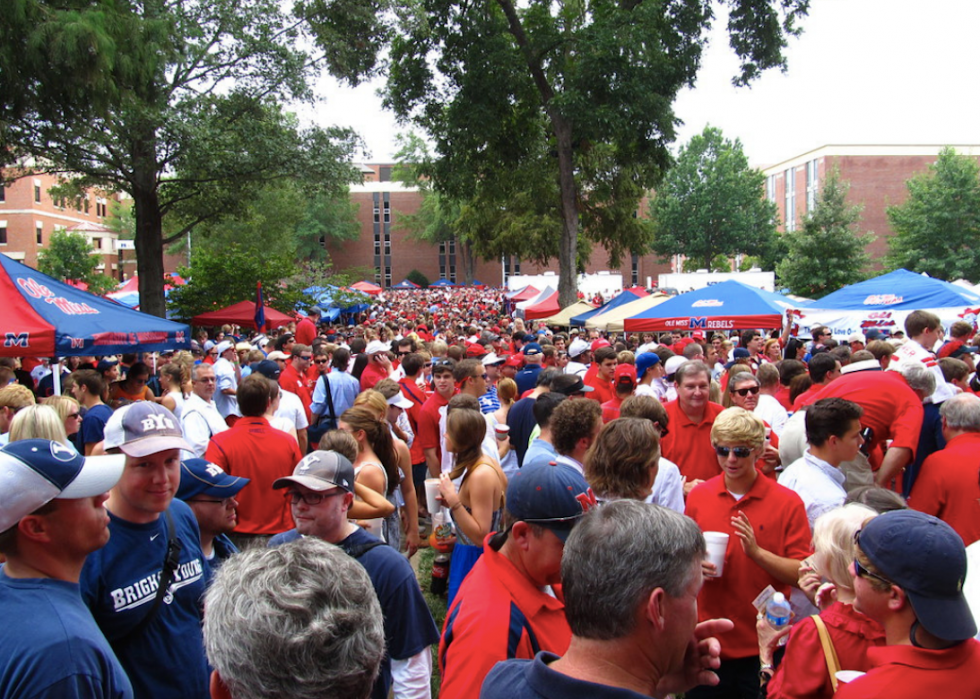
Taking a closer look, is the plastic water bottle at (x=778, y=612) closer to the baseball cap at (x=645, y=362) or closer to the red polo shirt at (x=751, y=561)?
the red polo shirt at (x=751, y=561)

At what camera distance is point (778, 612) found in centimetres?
282

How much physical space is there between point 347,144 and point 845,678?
17.5 meters

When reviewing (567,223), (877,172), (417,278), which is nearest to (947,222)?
(567,223)

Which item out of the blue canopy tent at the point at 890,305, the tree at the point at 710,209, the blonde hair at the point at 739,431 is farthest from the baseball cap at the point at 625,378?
the tree at the point at 710,209

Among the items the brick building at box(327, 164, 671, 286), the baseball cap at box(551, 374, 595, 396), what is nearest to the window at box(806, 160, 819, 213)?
the brick building at box(327, 164, 671, 286)

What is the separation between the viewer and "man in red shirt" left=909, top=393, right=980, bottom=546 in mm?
3984

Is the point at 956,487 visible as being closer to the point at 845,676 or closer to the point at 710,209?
the point at 845,676

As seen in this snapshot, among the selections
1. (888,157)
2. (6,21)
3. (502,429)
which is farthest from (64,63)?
(888,157)

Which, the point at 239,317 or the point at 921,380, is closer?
the point at 921,380

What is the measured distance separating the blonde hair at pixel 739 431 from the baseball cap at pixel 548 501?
4.72 feet

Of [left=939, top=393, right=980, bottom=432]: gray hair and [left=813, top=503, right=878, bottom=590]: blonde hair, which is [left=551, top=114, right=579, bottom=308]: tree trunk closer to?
[left=939, top=393, right=980, bottom=432]: gray hair

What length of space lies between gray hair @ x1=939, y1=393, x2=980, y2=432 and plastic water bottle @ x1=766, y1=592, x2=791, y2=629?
217 cm

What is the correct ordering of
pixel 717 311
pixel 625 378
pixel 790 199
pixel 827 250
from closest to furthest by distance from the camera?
1. pixel 625 378
2. pixel 717 311
3. pixel 827 250
4. pixel 790 199

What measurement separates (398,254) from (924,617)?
90418 mm
